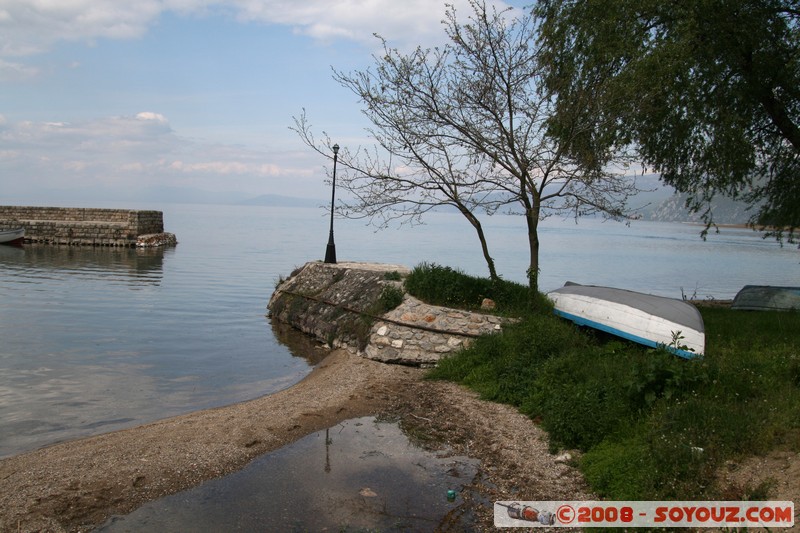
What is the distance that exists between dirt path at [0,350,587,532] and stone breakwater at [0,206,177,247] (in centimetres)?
3799

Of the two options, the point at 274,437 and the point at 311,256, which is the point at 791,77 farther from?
the point at 311,256

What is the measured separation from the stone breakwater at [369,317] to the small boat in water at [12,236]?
31.7m

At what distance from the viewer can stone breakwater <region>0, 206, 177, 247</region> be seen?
43844mm

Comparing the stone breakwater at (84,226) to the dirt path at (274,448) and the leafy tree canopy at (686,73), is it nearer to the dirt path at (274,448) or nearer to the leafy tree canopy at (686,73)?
the leafy tree canopy at (686,73)

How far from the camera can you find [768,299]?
15.4 meters

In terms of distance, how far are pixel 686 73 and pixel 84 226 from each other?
138 ft

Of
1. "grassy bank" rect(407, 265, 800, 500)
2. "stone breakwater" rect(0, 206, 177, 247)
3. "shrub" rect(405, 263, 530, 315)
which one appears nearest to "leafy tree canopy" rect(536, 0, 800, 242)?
"shrub" rect(405, 263, 530, 315)

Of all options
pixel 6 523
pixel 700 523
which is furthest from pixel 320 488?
pixel 700 523

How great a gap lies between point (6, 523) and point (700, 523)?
595 centimetres

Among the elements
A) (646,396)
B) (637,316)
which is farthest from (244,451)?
(637,316)

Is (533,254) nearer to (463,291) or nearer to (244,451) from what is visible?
(463,291)

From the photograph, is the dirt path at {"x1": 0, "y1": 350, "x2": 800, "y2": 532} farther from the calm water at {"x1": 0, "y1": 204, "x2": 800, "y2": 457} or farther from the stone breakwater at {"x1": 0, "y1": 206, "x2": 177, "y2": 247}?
the stone breakwater at {"x1": 0, "y1": 206, "x2": 177, "y2": 247}

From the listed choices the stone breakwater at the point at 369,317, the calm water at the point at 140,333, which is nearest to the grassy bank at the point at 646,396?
the stone breakwater at the point at 369,317

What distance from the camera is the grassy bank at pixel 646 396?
5.94m
